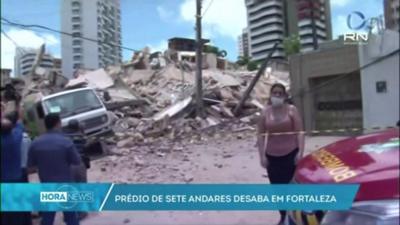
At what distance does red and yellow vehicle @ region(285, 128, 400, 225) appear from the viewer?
66.5 inches

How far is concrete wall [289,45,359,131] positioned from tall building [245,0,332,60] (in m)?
0.06

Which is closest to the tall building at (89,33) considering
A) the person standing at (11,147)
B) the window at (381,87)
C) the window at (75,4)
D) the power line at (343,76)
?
the window at (75,4)

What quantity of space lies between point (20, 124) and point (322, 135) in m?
1.28

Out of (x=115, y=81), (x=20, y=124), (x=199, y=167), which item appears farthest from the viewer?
(x=199, y=167)

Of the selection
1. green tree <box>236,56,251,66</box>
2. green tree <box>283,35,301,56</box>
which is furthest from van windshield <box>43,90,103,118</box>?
green tree <box>283,35,301,56</box>

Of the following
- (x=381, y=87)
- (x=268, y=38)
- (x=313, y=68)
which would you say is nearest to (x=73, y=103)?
(x=268, y=38)

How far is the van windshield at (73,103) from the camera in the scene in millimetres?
2168

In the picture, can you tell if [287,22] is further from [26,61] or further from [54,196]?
[54,196]

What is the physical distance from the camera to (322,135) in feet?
7.40

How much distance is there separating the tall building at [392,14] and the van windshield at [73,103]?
1305 millimetres

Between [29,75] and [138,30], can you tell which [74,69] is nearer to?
[29,75]

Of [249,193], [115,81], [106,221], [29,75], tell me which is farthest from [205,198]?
[106,221]

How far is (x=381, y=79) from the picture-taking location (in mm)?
1997

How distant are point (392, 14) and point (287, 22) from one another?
0.42m
